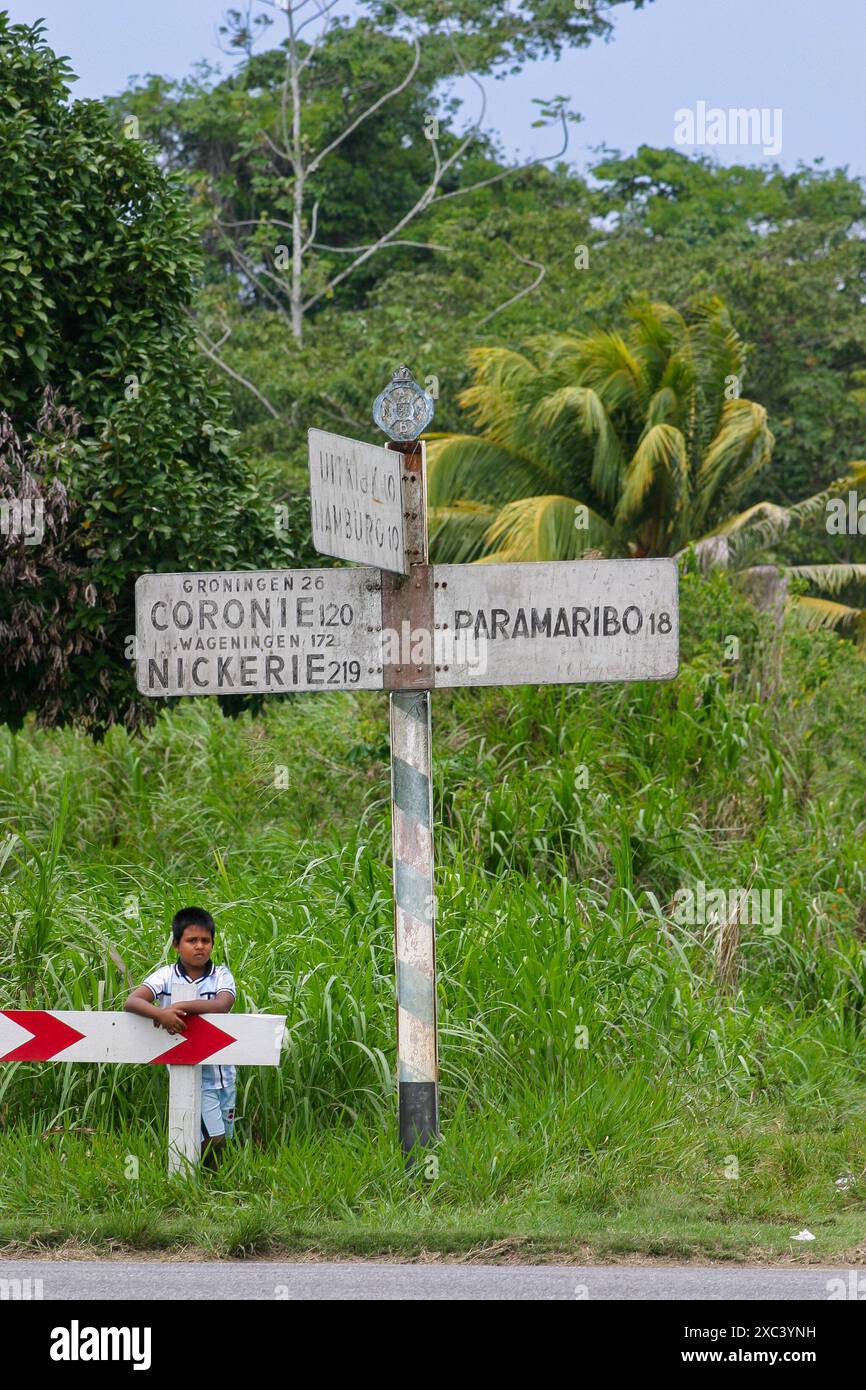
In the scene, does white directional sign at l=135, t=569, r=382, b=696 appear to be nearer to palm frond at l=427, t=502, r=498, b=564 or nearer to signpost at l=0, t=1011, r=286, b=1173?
signpost at l=0, t=1011, r=286, b=1173

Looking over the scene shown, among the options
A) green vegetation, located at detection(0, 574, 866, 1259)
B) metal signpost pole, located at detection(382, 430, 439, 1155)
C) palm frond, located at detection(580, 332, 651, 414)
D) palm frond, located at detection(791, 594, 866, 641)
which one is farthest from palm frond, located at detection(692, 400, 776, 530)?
metal signpost pole, located at detection(382, 430, 439, 1155)

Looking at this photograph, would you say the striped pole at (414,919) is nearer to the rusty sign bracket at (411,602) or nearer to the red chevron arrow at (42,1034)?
the rusty sign bracket at (411,602)

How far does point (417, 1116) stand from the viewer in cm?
572

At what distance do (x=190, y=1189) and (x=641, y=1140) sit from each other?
1738 mm

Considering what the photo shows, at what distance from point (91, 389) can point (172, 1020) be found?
443cm

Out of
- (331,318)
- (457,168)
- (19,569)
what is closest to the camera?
(19,569)

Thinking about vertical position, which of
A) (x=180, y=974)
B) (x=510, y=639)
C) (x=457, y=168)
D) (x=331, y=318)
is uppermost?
(x=457, y=168)

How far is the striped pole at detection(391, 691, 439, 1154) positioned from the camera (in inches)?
224

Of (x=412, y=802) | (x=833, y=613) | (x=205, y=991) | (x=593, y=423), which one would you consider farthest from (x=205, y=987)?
(x=833, y=613)

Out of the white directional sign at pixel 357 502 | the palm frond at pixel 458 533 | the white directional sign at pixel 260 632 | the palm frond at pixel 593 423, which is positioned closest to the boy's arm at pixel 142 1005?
the white directional sign at pixel 260 632

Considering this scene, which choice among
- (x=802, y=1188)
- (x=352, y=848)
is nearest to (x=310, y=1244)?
(x=802, y=1188)

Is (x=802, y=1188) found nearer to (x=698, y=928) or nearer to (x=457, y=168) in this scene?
(x=698, y=928)

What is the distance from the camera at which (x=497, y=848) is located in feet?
31.5

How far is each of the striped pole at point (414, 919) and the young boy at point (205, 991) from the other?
687mm
